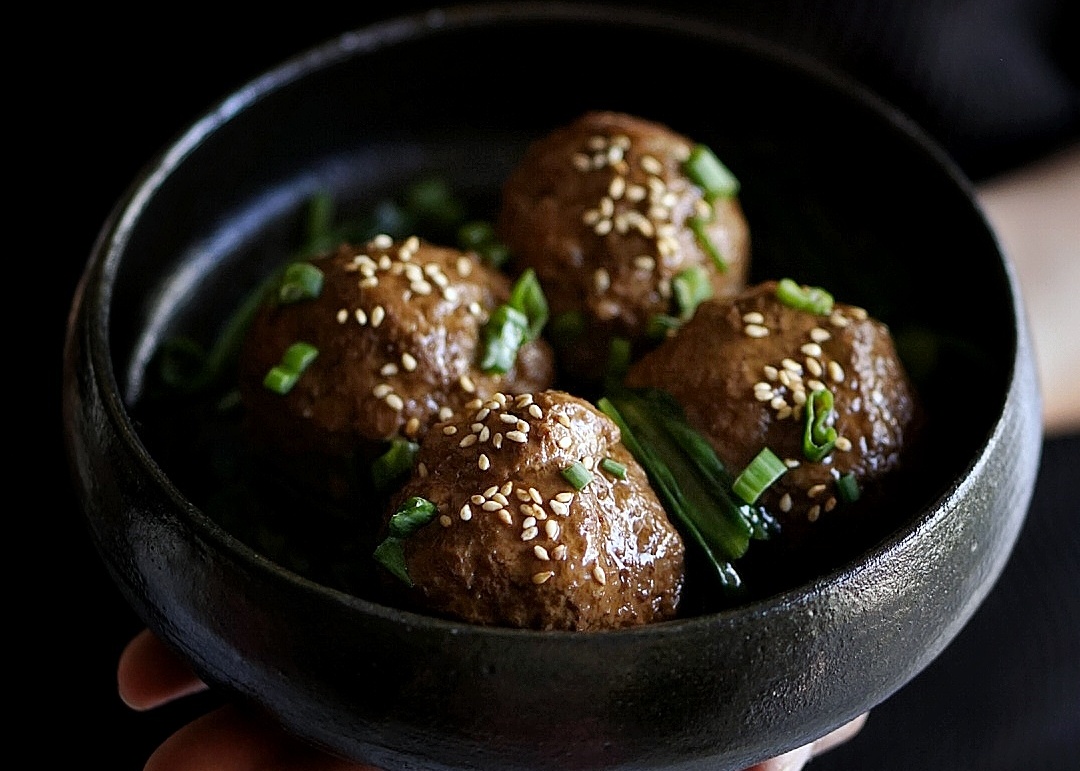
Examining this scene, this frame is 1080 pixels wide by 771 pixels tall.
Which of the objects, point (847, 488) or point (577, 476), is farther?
point (847, 488)

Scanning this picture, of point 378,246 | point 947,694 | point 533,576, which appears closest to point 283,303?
point 378,246

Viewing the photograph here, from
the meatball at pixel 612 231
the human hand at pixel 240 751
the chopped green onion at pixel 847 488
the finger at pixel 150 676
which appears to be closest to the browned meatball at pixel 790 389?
the chopped green onion at pixel 847 488

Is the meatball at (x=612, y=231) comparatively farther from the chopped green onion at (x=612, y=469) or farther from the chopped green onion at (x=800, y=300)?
the chopped green onion at (x=612, y=469)

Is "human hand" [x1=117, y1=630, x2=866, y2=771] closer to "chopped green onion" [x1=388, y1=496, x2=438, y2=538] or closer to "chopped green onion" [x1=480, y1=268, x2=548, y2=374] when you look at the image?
"chopped green onion" [x1=388, y1=496, x2=438, y2=538]

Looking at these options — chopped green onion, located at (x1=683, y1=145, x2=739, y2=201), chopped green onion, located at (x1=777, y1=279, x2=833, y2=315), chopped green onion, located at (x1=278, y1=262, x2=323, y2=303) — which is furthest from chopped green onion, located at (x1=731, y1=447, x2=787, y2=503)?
chopped green onion, located at (x1=278, y1=262, x2=323, y2=303)

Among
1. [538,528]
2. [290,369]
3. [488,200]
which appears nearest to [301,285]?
[290,369]

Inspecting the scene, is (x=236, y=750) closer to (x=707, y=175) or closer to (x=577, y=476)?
(x=577, y=476)
